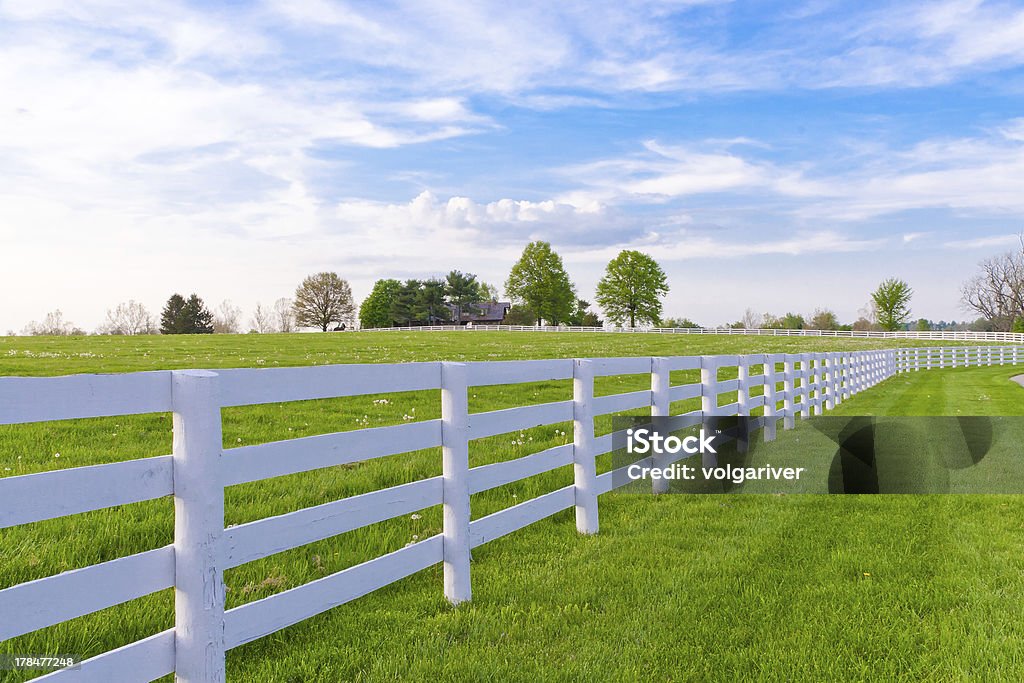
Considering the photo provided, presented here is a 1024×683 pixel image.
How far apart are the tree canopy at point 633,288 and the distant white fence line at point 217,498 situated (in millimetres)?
87438

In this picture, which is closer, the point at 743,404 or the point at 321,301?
the point at 743,404

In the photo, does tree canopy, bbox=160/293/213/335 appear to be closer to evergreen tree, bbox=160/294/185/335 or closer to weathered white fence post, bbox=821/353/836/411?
evergreen tree, bbox=160/294/185/335

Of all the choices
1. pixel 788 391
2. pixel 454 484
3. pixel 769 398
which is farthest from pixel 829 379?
pixel 454 484

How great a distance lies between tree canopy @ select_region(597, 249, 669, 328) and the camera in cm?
9144

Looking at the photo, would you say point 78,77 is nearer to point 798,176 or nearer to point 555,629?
point 555,629

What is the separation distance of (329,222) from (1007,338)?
196 feet

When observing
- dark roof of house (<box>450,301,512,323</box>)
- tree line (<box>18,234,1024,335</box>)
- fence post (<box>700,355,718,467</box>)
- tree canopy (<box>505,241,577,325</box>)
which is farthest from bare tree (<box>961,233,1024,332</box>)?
fence post (<box>700,355,718,467</box>)

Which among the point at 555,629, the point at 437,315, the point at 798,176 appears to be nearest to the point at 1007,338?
the point at 798,176

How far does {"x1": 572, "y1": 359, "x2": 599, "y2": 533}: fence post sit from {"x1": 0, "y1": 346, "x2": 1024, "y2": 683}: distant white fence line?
38 cm

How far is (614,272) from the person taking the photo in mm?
92438

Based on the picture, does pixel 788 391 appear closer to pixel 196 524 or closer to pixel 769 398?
pixel 769 398

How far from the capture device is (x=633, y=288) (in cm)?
9131

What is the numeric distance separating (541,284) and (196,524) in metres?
90.4

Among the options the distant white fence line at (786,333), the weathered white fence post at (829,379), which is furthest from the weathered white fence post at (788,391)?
the distant white fence line at (786,333)
